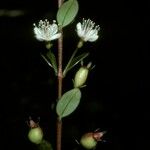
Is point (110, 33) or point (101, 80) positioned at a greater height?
point (110, 33)

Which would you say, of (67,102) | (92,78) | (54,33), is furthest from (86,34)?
(92,78)

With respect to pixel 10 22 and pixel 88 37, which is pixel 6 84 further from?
pixel 88 37

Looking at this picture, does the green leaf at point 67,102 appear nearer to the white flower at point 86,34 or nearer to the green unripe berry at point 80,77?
the green unripe berry at point 80,77

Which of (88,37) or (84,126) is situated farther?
(84,126)

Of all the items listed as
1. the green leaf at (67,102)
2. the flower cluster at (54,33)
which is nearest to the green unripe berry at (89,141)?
the green leaf at (67,102)

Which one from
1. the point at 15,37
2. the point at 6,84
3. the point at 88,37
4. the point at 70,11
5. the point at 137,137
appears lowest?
the point at 137,137

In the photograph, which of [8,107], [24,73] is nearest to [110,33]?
[24,73]

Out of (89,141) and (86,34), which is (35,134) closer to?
(89,141)

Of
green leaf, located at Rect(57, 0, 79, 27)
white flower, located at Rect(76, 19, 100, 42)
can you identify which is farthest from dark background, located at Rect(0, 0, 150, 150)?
green leaf, located at Rect(57, 0, 79, 27)
